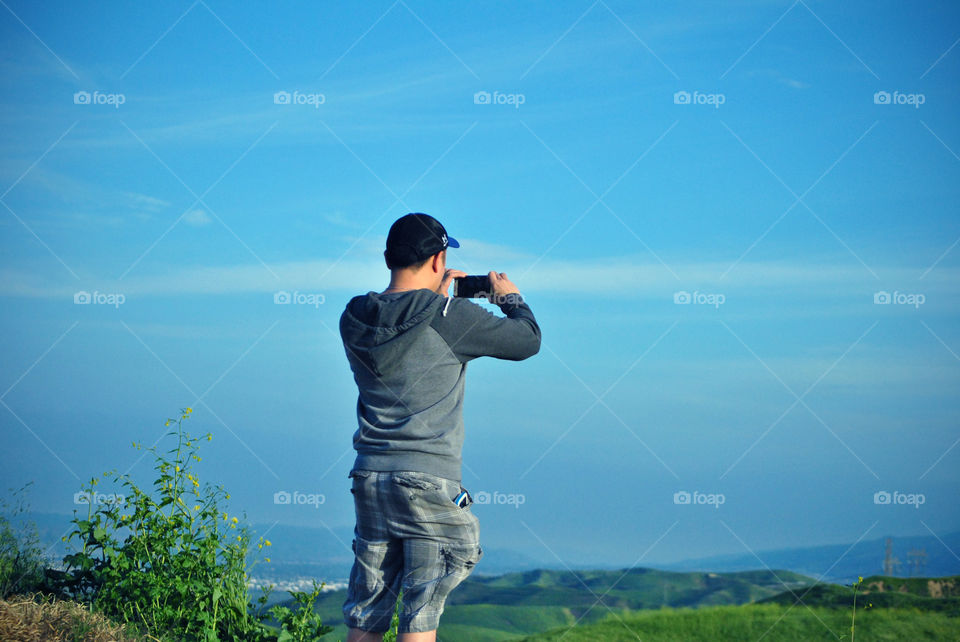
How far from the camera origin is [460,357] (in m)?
3.27

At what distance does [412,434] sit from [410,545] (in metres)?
0.45

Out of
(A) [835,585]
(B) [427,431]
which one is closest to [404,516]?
(B) [427,431]

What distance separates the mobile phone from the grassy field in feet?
11.9

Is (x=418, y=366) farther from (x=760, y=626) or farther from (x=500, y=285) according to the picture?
(x=760, y=626)

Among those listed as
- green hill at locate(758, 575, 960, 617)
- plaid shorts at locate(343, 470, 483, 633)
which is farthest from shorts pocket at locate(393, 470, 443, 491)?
green hill at locate(758, 575, 960, 617)

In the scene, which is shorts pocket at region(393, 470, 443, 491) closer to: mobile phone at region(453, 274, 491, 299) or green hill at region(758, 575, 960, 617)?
mobile phone at region(453, 274, 491, 299)

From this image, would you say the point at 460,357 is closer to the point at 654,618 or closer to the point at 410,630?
the point at 410,630

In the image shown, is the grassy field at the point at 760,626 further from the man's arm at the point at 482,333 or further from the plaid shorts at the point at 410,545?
the man's arm at the point at 482,333

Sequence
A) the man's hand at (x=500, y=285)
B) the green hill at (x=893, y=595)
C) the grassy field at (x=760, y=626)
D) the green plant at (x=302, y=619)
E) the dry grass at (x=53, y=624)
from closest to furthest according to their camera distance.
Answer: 1. the man's hand at (x=500, y=285)
2. the dry grass at (x=53, y=624)
3. the green plant at (x=302, y=619)
4. the grassy field at (x=760, y=626)
5. the green hill at (x=893, y=595)

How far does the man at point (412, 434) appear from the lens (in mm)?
3135

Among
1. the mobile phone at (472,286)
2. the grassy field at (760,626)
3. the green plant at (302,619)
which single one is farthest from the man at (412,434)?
the grassy field at (760,626)

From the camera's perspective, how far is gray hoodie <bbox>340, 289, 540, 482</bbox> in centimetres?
316

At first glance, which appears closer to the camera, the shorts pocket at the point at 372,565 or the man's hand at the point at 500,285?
the shorts pocket at the point at 372,565

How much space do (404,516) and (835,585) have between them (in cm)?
529
